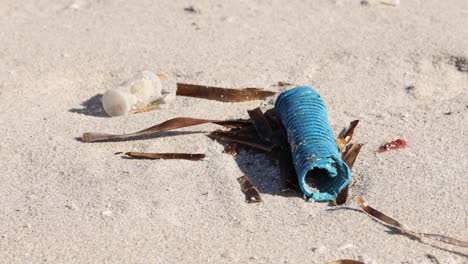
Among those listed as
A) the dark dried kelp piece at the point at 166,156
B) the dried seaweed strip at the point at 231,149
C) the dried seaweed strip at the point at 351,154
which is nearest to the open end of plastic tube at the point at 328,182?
the dried seaweed strip at the point at 351,154

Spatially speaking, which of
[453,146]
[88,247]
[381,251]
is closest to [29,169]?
[88,247]

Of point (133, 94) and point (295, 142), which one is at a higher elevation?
point (295, 142)

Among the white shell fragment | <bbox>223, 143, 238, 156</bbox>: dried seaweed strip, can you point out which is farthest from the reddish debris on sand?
the white shell fragment

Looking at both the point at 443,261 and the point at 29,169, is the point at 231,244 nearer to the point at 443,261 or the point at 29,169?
the point at 443,261

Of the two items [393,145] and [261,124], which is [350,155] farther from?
[261,124]

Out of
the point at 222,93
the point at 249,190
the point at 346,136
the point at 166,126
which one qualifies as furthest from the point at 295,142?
the point at 222,93

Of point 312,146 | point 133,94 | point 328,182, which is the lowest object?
point 133,94

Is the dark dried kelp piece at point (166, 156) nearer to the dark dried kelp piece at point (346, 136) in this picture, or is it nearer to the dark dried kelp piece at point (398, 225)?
the dark dried kelp piece at point (346, 136)

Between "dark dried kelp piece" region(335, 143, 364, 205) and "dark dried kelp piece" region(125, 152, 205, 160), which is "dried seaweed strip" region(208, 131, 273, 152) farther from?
"dark dried kelp piece" region(335, 143, 364, 205)
